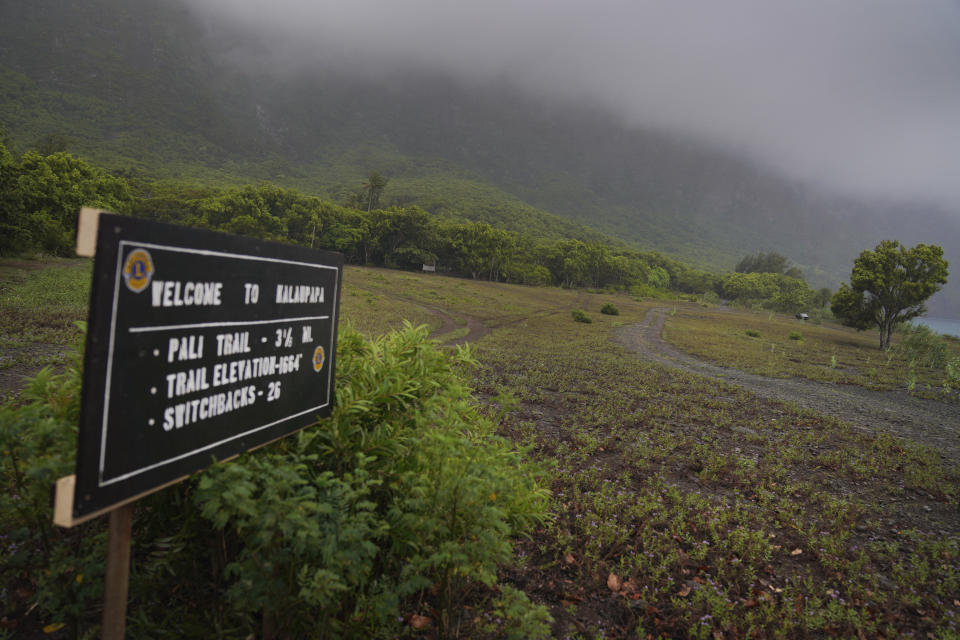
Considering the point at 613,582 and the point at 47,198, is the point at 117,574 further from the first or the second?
the point at 47,198

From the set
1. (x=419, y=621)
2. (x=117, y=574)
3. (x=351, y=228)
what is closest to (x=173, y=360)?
(x=117, y=574)

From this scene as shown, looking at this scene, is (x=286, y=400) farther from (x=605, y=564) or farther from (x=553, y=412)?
(x=553, y=412)

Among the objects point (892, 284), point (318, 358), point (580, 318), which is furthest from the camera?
point (580, 318)

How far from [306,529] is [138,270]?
143cm

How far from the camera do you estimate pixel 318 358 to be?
10.5ft

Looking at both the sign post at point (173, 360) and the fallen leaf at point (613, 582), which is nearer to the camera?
the sign post at point (173, 360)

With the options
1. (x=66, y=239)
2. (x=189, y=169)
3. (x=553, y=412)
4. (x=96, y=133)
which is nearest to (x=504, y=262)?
(x=66, y=239)

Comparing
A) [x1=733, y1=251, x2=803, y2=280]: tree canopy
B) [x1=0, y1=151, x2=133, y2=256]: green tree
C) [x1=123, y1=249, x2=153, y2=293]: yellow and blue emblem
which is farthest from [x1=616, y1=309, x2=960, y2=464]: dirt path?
[x1=733, y1=251, x2=803, y2=280]: tree canopy

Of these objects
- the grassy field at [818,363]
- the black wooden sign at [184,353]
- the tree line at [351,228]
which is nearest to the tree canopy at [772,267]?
the tree line at [351,228]

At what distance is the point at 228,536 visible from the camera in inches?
125

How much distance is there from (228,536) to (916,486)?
9952 mm

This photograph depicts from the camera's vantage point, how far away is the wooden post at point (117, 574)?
2.07m

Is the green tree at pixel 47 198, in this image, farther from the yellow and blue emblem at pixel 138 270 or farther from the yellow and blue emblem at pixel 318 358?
the yellow and blue emblem at pixel 138 270

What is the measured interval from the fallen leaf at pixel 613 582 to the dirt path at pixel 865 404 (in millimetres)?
9265
